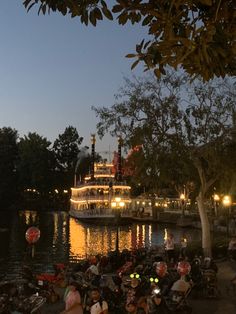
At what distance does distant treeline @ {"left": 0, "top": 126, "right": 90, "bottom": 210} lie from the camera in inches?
4700

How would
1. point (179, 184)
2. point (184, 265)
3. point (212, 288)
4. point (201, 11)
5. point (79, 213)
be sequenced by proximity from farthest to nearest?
point (79, 213) < point (179, 184) < point (212, 288) < point (184, 265) < point (201, 11)

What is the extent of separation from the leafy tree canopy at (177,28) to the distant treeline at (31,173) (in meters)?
111

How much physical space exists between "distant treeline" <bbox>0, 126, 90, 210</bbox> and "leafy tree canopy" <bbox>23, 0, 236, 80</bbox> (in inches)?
4376

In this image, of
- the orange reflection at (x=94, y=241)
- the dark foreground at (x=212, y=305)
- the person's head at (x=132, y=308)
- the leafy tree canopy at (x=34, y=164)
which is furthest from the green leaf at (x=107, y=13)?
the leafy tree canopy at (x=34, y=164)

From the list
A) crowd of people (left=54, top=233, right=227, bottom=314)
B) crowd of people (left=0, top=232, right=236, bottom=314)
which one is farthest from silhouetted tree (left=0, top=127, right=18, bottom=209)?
crowd of people (left=0, top=232, right=236, bottom=314)

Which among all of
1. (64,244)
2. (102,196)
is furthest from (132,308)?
(102,196)

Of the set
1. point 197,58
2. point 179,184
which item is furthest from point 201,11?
point 179,184

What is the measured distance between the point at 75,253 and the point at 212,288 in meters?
24.9

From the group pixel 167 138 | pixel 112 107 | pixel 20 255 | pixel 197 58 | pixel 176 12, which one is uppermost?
pixel 112 107

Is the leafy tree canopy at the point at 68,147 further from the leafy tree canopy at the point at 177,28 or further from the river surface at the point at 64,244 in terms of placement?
the leafy tree canopy at the point at 177,28

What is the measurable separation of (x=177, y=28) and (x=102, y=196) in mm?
75563

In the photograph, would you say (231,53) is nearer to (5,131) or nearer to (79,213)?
(79,213)

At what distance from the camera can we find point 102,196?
81062mm

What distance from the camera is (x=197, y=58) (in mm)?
5828
